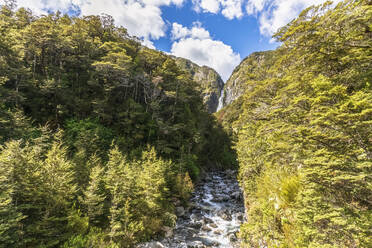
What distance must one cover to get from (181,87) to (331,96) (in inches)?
861

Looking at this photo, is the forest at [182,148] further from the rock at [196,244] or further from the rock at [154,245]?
the rock at [196,244]

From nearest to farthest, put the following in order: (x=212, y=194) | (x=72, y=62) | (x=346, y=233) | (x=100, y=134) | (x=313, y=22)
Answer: (x=346, y=233)
(x=313, y=22)
(x=100, y=134)
(x=212, y=194)
(x=72, y=62)

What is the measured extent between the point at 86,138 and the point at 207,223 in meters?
13.2

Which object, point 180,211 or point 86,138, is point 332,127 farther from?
point 86,138

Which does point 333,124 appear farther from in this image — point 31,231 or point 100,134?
point 100,134

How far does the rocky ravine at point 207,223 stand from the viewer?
10.0m

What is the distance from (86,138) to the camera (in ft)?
47.6

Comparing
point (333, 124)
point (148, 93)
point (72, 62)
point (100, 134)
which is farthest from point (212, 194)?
point (72, 62)

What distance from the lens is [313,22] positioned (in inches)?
174

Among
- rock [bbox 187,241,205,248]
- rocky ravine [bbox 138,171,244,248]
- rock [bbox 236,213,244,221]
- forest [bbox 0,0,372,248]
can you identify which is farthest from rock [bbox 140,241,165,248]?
rock [bbox 236,213,244,221]

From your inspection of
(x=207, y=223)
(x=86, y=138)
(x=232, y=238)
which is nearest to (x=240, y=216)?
(x=207, y=223)

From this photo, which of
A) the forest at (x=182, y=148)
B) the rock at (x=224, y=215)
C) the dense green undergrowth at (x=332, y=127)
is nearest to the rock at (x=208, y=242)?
the forest at (x=182, y=148)

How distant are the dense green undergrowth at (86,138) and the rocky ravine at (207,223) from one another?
1.11 metres

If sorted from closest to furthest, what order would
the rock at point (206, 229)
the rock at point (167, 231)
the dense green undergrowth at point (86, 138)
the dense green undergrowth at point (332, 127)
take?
1. the dense green undergrowth at point (332, 127)
2. the dense green undergrowth at point (86, 138)
3. the rock at point (167, 231)
4. the rock at point (206, 229)
